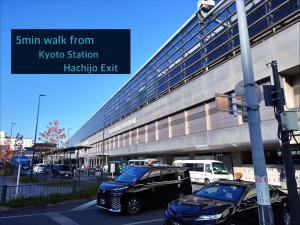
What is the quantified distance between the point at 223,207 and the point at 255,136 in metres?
2.29

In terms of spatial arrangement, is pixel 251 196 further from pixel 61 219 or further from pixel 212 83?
pixel 212 83

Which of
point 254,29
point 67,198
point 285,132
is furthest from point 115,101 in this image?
point 285,132

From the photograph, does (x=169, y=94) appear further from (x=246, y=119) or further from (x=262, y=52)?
(x=246, y=119)

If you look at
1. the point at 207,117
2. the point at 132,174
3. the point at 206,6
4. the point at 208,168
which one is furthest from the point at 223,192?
the point at 206,6

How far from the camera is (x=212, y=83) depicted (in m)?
32.6

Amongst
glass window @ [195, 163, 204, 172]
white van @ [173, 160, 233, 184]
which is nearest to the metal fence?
white van @ [173, 160, 233, 184]

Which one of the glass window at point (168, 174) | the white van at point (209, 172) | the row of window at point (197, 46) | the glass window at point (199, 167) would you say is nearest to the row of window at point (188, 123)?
the white van at point (209, 172)

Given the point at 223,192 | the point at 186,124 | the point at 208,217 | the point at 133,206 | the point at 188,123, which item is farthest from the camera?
the point at 186,124

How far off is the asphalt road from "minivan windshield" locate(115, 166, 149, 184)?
1.31 m

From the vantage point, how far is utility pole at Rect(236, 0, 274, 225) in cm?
672

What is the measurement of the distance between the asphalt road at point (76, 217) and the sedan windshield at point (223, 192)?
2.38 metres

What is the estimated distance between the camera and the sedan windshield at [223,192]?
8.96 meters

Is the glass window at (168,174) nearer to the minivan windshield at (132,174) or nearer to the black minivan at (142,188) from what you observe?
the black minivan at (142,188)

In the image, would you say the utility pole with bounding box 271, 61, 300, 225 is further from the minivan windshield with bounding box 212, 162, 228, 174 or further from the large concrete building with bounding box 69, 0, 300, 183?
the minivan windshield with bounding box 212, 162, 228, 174
